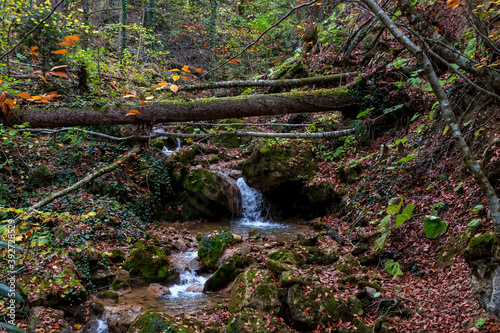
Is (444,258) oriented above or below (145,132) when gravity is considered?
below

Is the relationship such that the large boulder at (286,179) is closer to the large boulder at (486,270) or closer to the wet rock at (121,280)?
the wet rock at (121,280)

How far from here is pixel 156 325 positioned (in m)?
3.97

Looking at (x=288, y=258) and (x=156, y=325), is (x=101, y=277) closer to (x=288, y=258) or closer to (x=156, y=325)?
(x=156, y=325)

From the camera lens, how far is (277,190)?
395 inches

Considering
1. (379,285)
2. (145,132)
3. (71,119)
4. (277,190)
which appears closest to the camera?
(379,285)

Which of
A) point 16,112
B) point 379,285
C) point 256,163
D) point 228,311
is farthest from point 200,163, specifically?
point 379,285

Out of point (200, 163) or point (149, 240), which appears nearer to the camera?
point (149, 240)

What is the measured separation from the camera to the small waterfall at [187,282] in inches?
230

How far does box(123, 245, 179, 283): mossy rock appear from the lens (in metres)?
6.10

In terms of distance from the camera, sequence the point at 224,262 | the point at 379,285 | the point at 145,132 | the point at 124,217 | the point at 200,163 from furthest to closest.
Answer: the point at 200,163, the point at 145,132, the point at 124,217, the point at 224,262, the point at 379,285

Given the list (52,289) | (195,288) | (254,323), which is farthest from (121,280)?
(254,323)

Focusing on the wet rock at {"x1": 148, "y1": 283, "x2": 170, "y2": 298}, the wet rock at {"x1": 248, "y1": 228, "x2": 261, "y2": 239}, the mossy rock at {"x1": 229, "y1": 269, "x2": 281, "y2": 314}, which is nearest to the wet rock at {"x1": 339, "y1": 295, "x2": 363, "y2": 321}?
the mossy rock at {"x1": 229, "y1": 269, "x2": 281, "y2": 314}

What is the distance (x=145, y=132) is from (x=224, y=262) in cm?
494

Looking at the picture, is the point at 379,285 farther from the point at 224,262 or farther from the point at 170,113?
the point at 170,113
